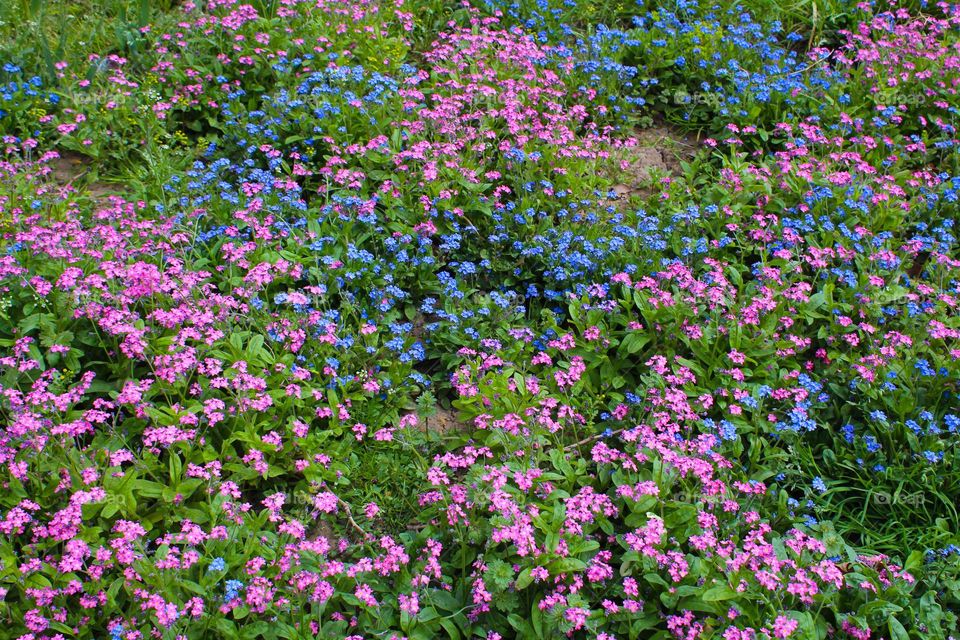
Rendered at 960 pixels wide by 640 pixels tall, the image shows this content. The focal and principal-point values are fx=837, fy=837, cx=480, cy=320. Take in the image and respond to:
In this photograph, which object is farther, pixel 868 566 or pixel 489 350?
pixel 489 350

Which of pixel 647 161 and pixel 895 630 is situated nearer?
pixel 895 630

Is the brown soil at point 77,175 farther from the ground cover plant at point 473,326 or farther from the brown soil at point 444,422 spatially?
the brown soil at point 444,422

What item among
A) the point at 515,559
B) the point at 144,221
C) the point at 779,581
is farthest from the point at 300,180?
the point at 779,581

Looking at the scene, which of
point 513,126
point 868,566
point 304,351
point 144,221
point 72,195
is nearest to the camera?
point 868,566

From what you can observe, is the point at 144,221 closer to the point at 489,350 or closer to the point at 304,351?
the point at 304,351

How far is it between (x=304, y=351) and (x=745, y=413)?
2.53 meters

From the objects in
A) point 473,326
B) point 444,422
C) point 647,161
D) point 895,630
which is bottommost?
point 444,422

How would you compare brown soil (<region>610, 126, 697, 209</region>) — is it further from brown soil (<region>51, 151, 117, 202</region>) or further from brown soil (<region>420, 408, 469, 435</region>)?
brown soil (<region>51, 151, 117, 202</region>)

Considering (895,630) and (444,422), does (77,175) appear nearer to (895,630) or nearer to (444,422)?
(444,422)

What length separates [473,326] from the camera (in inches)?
199

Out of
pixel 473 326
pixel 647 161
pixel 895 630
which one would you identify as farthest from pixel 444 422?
pixel 647 161

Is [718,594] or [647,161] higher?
[647,161]

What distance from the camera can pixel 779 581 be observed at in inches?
147

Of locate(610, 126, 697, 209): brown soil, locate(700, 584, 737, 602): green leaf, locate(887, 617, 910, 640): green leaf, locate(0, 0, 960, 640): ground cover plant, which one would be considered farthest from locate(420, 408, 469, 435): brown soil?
locate(887, 617, 910, 640): green leaf
